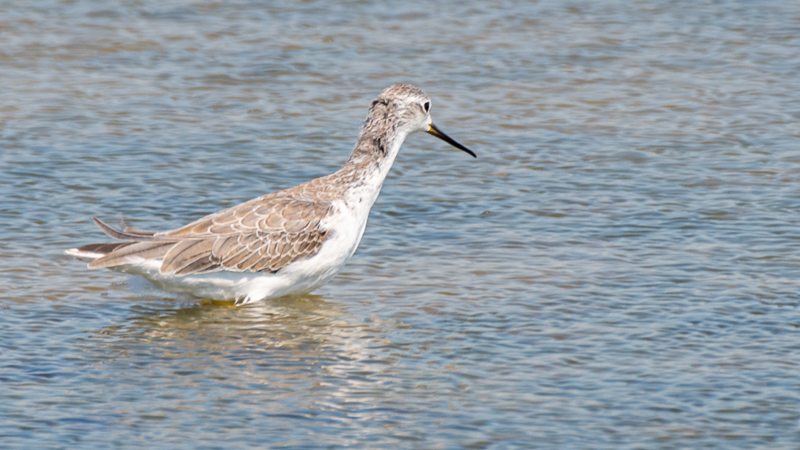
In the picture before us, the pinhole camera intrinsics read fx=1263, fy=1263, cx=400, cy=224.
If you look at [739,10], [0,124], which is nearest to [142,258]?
[0,124]

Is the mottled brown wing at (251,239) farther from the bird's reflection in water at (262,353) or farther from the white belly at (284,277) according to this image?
the bird's reflection in water at (262,353)

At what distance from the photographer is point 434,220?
11539 mm

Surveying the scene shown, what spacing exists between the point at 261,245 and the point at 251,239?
3.6 inches

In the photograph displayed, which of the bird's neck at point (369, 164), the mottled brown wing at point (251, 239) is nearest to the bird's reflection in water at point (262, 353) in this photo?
the mottled brown wing at point (251, 239)

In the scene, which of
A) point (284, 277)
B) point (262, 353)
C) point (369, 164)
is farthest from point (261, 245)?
point (262, 353)

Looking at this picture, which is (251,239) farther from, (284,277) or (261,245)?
(284,277)

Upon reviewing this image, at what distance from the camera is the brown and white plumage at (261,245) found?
9281 mm

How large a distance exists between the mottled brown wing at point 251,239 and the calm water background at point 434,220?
42 centimetres

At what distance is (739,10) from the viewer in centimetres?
1909

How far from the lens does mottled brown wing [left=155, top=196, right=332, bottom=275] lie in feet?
30.9

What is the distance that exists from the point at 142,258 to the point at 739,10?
497 inches

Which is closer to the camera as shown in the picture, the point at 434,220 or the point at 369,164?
the point at 369,164

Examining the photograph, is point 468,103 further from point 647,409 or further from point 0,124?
point 647,409

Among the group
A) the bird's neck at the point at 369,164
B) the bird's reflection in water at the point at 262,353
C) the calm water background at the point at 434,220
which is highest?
the bird's neck at the point at 369,164
